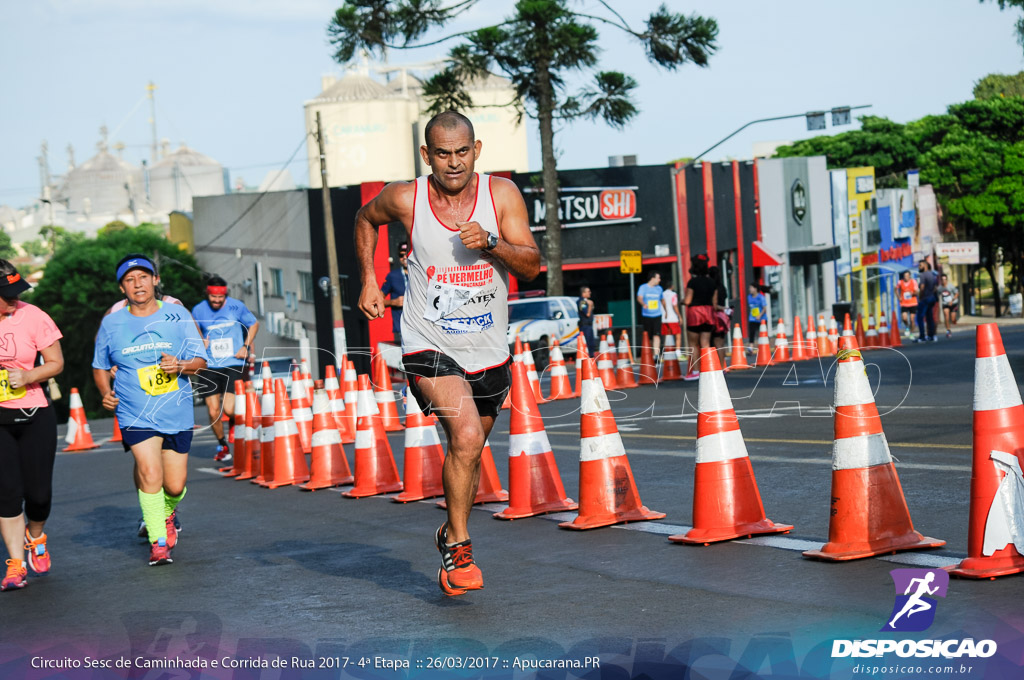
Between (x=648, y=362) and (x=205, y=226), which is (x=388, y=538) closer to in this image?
(x=648, y=362)

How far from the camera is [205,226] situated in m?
64.8

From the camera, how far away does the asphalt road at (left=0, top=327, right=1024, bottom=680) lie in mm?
4621

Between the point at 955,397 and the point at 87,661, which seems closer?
the point at 87,661

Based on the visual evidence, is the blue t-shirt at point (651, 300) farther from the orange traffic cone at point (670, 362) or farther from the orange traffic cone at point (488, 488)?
the orange traffic cone at point (488, 488)

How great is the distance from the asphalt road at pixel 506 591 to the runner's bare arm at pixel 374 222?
1315 millimetres

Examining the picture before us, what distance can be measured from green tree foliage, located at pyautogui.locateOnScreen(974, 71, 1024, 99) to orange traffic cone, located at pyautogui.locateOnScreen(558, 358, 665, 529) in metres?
69.3

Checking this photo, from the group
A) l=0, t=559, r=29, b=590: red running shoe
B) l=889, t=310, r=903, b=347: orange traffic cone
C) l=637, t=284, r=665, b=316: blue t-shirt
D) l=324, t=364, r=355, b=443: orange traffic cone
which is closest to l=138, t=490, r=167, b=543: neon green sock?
l=0, t=559, r=29, b=590: red running shoe

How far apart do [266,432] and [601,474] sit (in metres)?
5.38

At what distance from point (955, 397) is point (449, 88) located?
20725 mm

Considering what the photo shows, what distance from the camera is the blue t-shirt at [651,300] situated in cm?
2388

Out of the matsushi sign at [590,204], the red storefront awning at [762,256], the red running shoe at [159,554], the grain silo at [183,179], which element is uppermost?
the grain silo at [183,179]

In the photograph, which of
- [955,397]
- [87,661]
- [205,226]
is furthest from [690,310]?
[205,226]

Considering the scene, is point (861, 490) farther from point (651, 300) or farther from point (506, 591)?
point (651, 300)

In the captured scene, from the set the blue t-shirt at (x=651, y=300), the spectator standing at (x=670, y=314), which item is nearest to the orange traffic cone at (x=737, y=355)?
the spectator standing at (x=670, y=314)
